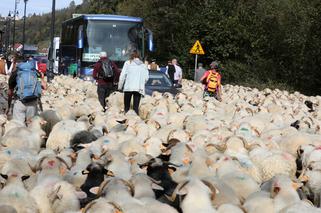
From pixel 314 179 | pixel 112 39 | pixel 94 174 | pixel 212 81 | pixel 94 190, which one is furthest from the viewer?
pixel 112 39

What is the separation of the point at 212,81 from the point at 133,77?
293 cm

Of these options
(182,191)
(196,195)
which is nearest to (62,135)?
(182,191)

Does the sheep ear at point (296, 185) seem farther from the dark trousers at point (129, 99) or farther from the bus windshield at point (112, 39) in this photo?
the bus windshield at point (112, 39)

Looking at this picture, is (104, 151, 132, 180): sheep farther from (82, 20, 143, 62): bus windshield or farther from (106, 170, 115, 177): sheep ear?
(82, 20, 143, 62): bus windshield

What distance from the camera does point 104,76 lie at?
48.8 ft

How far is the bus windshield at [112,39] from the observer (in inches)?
890

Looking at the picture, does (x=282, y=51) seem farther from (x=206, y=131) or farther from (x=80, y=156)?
(x=80, y=156)

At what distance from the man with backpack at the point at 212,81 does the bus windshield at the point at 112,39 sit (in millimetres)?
6782

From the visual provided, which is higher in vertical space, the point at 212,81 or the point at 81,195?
the point at 212,81

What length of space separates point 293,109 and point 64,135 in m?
7.51

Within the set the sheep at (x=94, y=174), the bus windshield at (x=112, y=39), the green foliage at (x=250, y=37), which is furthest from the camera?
the green foliage at (x=250, y=37)

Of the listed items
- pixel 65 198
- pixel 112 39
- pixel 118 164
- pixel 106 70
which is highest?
pixel 112 39

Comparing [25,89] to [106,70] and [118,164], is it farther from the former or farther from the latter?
[106,70]

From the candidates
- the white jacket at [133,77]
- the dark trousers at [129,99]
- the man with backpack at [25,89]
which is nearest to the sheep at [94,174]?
the man with backpack at [25,89]
